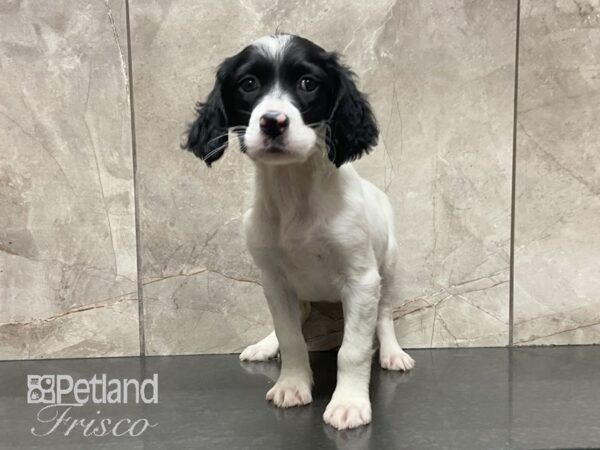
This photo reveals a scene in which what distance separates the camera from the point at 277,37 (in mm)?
1357

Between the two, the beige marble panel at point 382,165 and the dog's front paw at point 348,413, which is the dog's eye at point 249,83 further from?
the dog's front paw at point 348,413

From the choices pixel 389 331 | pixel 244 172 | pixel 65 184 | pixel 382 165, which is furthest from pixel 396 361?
pixel 65 184

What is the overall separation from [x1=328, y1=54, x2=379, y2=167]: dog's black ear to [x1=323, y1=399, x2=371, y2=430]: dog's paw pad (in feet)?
1.90

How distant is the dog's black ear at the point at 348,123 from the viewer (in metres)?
1.34

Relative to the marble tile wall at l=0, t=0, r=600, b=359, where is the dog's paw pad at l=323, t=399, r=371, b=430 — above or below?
below

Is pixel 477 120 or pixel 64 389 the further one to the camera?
pixel 477 120

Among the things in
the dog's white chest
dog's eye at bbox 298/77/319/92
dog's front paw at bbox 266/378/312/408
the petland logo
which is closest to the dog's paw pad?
dog's front paw at bbox 266/378/312/408

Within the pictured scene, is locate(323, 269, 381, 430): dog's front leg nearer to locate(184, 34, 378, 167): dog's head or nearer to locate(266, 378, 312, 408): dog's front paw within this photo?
locate(266, 378, 312, 408): dog's front paw

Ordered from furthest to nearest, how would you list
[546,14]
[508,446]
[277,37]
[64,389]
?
[546,14]
[64,389]
[277,37]
[508,446]

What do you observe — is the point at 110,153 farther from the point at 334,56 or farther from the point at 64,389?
the point at 334,56

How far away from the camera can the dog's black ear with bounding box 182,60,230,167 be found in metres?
1.37

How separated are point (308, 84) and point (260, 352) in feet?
3.06

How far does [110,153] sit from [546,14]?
1486mm

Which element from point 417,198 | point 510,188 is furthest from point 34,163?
point 510,188
